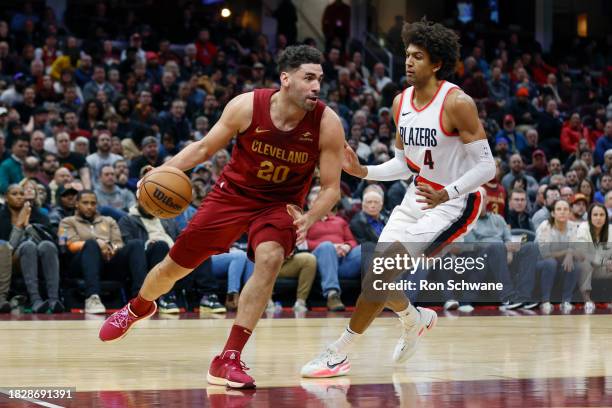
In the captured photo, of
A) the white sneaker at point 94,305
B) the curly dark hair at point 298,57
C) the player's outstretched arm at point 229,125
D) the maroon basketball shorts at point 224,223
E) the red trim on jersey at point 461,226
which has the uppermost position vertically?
the curly dark hair at point 298,57

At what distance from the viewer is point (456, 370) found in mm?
6344

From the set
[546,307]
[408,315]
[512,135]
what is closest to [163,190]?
[408,315]

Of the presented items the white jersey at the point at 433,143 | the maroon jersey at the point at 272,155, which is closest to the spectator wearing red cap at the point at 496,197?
the white jersey at the point at 433,143

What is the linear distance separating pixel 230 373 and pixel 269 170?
1.16m

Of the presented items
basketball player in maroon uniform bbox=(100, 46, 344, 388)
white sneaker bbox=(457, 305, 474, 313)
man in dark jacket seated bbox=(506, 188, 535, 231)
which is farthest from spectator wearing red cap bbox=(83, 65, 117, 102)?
basketball player in maroon uniform bbox=(100, 46, 344, 388)

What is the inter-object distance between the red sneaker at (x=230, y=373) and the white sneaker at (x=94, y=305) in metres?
5.40

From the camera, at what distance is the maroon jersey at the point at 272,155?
598cm

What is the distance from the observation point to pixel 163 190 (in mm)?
6082

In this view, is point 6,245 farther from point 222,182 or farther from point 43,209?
point 222,182

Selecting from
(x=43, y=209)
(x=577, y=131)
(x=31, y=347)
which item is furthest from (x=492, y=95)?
(x=31, y=347)

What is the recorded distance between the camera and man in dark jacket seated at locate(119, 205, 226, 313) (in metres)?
11.3

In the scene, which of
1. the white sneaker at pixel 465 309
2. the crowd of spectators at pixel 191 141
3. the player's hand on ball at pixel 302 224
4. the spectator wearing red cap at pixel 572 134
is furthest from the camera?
the spectator wearing red cap at pixel 572 134

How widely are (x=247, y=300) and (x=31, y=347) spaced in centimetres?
230

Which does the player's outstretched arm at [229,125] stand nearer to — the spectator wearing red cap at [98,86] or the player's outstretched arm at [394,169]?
the player's outstretched arm at [394,169]
